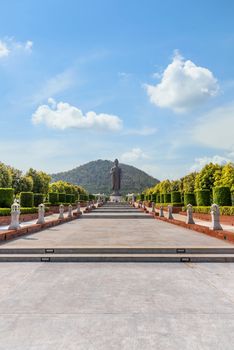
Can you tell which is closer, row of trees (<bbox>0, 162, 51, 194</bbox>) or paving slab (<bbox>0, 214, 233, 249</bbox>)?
paving slab (<bbox>0, 214, 233, 249</bbox>)

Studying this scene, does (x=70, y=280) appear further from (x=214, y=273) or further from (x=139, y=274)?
(x=214, y=273)

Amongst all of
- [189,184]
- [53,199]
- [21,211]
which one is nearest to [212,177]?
[189,184]

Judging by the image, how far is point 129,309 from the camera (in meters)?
5.30

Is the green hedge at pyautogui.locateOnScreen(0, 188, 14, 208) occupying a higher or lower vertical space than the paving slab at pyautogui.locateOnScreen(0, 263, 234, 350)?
higher

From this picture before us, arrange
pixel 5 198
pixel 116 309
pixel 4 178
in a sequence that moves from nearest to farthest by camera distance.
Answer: pixel 116 309, pixel 5 198, pixel 4 178

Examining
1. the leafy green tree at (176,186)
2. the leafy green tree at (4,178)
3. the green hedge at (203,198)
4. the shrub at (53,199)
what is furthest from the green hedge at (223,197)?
the leafy green tree at (176,186)

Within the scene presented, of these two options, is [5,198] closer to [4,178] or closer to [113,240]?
[113,240]

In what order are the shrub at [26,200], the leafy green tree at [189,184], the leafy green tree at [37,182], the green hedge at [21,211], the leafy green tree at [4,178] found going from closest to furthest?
the green hedge at [21,211]
the shrub at [26,200]
the leafy green tree at [4,178]
the leafy green tree at [37,182]
the leafy green tree at [189,184]

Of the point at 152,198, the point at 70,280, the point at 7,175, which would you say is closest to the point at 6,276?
the point at 70,280

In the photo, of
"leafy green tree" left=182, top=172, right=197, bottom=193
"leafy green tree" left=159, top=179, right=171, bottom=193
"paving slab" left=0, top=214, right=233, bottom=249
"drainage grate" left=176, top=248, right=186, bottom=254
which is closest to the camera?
"drainage grate" left=176, top=248, right=186, bottom=254

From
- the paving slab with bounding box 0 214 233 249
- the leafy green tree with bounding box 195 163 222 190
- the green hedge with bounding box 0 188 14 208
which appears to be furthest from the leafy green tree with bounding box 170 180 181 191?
the paving slab with bounding box 0 214 233 249

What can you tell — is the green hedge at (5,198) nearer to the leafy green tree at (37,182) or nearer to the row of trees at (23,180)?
the row of trees at (23,180)

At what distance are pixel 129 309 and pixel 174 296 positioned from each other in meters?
1.16

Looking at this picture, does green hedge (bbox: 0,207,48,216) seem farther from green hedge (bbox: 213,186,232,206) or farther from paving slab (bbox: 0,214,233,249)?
green hedge (bbox: 213,186,232,206)
